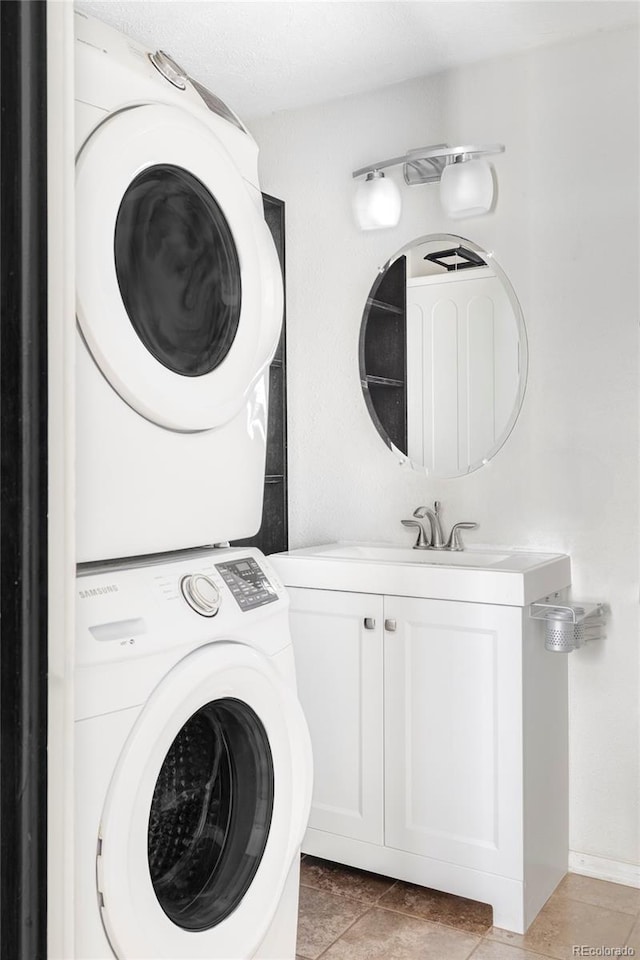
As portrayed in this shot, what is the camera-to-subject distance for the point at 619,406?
2.42m

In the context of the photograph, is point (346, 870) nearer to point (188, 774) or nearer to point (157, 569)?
point (188, 774)

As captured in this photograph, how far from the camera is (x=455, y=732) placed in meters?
2.22

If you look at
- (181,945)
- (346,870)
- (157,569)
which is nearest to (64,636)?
(157,569)

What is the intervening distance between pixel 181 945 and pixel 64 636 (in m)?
0.61

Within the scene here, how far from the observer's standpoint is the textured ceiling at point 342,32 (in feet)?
7.73

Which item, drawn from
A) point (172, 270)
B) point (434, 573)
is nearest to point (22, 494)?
point (172, 270)

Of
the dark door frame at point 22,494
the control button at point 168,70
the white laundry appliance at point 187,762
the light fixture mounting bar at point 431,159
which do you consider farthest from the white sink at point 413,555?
the dark door frame at point 22,494

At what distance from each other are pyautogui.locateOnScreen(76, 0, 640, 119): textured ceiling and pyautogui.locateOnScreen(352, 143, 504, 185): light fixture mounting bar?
29 cm

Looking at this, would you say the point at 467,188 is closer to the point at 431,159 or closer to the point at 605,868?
the point at 431,159

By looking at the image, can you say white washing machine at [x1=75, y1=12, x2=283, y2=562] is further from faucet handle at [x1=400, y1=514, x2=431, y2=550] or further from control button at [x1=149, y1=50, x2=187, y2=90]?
faucet handle at [x1=400, y1=514, x2=431, y2=550]

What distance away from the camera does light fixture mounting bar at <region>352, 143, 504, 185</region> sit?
2.63 metres

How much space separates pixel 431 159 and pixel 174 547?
73.0 inches

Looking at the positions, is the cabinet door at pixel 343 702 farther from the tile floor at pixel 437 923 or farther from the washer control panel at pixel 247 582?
the washer control panel at pixel 247 582

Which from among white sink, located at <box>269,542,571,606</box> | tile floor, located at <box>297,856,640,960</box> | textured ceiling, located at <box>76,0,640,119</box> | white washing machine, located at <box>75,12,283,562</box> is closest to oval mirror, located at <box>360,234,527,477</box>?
white sink, located at <box>269,542,571,606</box>
